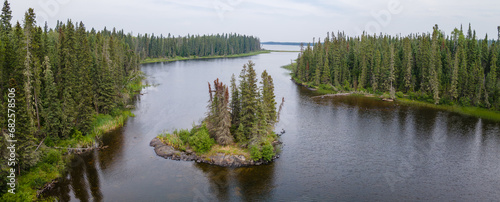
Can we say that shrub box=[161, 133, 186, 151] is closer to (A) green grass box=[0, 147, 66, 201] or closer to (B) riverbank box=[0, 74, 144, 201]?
(B) riverbank box=[0, 74, 144, 201]

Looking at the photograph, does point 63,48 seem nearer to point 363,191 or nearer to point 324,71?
point 363,191

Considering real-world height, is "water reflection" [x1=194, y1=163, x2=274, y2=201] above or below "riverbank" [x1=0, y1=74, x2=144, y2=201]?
below

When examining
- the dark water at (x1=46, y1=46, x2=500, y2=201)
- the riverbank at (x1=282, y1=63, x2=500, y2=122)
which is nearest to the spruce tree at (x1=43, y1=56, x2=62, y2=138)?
the dark water at (x1=46, y1=46, x2=500, y2=201)

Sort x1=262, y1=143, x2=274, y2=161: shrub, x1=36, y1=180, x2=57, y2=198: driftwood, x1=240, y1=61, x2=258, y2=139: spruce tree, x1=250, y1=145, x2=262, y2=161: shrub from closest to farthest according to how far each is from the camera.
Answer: x1=36, y1=180, x2=57, y2=198: driftwood < x1=250, y1=145, x2=262, y2=161: shrub < x1=262, y1=143, x2=274, y2=161: shrub < x1=240, y1=61, x2=258, y2=139: spruce tree

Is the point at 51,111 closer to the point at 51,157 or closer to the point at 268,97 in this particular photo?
the point at 51,157

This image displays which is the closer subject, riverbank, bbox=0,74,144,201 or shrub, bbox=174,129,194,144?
riverbank, bbox=0,74,144,201

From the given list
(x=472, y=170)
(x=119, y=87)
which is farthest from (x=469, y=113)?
(x=119, y=87)

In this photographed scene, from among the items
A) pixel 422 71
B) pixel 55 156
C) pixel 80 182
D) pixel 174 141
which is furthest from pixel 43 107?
pixel 422 71
